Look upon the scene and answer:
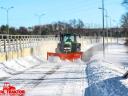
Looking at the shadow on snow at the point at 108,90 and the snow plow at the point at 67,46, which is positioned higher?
the snow plow at the point at 67,46

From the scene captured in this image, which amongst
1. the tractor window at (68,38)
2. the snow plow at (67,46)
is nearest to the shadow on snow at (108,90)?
the snow plow at (67,46)

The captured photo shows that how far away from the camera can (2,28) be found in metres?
127

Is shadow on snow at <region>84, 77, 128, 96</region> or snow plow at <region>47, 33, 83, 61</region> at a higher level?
snow plow at <region>47, 33, 83, 61</region>

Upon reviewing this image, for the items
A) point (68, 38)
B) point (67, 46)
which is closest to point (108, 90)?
point (67, 46)

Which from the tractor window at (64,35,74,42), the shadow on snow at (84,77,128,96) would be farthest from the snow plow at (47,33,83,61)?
the shadow on snow at (84,77,128,96)

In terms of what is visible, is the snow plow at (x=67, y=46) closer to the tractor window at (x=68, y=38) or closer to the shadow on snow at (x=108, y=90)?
the tractor window at (x=68, y=38)

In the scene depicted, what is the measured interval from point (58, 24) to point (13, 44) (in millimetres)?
150331

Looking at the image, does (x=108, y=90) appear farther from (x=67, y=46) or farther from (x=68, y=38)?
(x=68, y=38)

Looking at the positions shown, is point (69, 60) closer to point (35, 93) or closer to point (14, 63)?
point (14, 63)

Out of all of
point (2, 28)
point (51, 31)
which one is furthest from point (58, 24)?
point (2, 28)

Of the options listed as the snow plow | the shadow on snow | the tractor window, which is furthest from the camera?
the tractor window

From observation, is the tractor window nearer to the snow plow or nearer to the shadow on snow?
the snow plow

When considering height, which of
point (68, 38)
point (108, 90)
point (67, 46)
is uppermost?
point (68, 38)

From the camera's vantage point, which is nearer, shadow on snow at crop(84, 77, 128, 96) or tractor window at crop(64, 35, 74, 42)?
shadow on snow at crop(84, 77, 128, 96)
